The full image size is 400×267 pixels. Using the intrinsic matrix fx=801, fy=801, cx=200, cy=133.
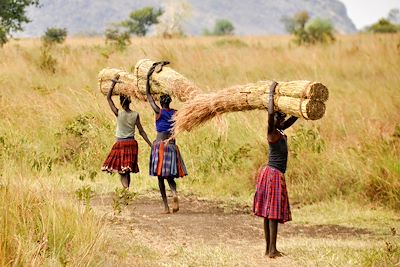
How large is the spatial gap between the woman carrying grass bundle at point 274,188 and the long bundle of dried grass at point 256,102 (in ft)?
0.51

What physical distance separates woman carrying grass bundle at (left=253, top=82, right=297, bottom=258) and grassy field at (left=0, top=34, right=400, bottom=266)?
322mm

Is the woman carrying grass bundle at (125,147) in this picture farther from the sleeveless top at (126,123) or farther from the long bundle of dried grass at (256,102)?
the long bundle of dried grass at (256,102)

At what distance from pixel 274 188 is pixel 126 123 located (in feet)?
10.7

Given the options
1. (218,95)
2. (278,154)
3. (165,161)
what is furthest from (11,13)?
(278,154)

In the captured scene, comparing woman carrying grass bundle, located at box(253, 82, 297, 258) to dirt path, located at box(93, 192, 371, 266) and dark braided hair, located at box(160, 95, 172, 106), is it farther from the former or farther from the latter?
dark braided hair, located at box(160, 95, 172, 106)

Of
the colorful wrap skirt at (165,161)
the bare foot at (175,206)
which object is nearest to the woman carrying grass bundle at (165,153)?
the colorful wrap skirt at (165,161)

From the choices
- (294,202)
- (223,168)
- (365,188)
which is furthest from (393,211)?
(223,168)

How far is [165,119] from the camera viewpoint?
28.6 feet

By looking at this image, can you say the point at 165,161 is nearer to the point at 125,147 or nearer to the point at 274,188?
the point at 125,147

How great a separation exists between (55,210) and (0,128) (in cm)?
586

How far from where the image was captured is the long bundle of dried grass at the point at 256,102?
629 centimetres

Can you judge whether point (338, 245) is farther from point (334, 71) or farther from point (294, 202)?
point (334, 71)

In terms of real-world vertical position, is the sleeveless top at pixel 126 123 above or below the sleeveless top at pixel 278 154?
above

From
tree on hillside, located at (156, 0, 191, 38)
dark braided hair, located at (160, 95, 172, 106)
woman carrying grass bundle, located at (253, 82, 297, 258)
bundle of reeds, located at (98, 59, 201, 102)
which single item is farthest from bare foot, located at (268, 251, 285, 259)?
tree on hillside, located at (156, 0, 191, 38)
